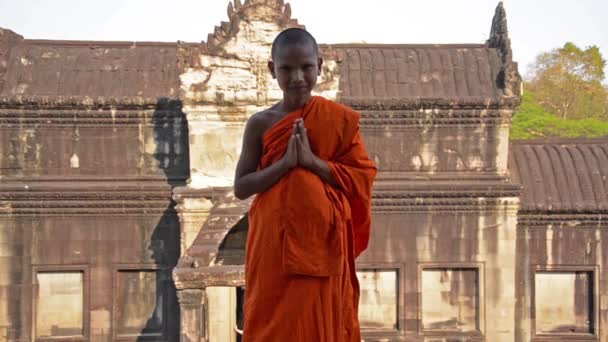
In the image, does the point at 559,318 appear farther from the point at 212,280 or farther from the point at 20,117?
the point at 20,117

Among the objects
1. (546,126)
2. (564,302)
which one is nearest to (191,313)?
(564,302)

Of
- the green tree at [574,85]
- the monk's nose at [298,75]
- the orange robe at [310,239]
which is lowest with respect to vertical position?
the orange robe at [310,239]

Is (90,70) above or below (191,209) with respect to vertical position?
above

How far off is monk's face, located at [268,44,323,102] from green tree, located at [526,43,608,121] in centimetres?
3889

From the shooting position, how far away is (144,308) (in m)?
12.3

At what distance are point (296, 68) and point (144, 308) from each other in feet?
28.1

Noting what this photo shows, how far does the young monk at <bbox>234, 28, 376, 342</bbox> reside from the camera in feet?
13.5

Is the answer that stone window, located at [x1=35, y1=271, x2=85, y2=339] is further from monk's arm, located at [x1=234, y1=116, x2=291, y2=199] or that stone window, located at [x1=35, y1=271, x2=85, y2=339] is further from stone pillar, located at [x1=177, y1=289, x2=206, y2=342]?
monk's arm, located at [x1=234, y1=116, x2=291, y2=199]

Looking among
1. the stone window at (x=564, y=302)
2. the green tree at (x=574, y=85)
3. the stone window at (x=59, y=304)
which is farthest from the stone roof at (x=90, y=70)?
the green tree at (x=574, y=85)

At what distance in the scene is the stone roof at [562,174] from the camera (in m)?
12.4

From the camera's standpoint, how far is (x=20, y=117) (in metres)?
12.2

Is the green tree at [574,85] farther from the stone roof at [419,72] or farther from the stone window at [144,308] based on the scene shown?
the stone window at [144,308]

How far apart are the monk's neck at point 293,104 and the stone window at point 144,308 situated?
8.23 metres

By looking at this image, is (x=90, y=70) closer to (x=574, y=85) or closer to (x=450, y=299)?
(x=450, y=299)
